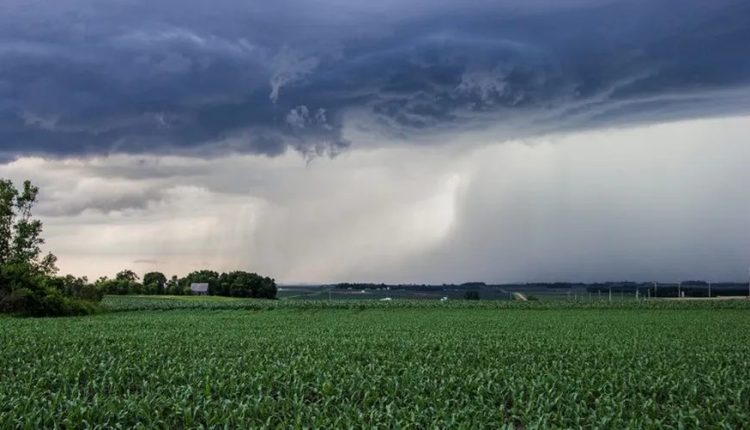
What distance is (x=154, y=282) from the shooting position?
10869 cm

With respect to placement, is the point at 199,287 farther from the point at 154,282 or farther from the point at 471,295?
the point at 471,295

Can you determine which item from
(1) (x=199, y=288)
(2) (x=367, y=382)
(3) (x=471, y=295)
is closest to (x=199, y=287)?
(1) (x=199, y=288)

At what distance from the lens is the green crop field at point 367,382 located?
1256 cm

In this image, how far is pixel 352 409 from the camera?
12828mm

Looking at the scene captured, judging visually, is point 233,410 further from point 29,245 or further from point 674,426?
point 29,245

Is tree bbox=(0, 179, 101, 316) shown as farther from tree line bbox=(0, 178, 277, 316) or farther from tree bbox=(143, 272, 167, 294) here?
tree bbox=(143, 272, 167, 294)

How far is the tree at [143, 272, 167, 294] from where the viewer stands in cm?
10269

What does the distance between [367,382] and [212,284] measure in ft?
330

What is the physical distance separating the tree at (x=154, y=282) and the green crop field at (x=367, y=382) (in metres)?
78.5

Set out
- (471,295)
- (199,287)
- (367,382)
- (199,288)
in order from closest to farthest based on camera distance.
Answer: (367,382), (471,295), (199,288), (199,287)

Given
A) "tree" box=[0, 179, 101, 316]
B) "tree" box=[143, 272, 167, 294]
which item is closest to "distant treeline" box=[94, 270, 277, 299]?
"tree" box=[143, 272, 167, 294]

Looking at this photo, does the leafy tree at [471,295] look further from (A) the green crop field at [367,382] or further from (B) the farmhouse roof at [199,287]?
(A) the green crop field at [367,382]

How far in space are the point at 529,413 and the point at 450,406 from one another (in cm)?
153

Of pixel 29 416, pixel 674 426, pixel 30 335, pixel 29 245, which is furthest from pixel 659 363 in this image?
pixel 29 245
